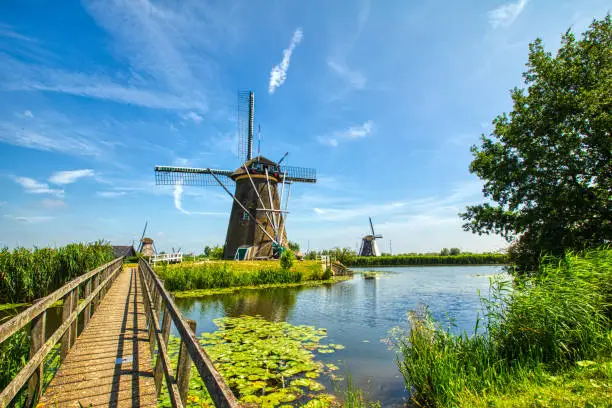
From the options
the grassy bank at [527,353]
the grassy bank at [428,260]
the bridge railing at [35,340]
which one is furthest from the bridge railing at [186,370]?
the grassy bank at [428,260]

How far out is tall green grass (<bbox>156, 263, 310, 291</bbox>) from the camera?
1642 centimetres

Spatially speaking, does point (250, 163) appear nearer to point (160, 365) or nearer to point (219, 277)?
point (219, 277)

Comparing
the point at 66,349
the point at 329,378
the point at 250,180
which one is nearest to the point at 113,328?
the point at 66,349

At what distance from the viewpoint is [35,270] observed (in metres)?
11.2

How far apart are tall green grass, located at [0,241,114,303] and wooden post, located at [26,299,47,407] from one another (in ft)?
34.2

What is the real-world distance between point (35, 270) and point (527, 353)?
14.8 meters

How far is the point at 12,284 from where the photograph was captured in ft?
34.7

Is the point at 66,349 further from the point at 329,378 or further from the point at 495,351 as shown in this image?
the point at 495,351

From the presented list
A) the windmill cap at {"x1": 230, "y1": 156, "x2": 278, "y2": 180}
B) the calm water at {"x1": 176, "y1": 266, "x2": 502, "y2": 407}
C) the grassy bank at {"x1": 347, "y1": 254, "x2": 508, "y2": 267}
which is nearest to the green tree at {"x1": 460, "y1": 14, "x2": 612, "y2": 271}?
the calm water at {"x1": 176, "y1": 266, "x2": 502, "y2": 407}

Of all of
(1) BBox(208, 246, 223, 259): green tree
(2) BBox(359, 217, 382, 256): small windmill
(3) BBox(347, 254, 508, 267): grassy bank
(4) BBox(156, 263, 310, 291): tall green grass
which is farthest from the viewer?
(2) BBox(359, 217, 382, 256): small windmill

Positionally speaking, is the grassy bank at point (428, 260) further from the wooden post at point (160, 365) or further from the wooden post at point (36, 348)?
the wooden post at point (36, 348)

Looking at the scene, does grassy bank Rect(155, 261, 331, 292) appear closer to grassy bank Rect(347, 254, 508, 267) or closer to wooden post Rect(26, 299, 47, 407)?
wooden post Rect(26, 299, 47, 407)

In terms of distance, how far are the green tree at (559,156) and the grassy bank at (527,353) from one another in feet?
20.5

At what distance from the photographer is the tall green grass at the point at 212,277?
16422mm
